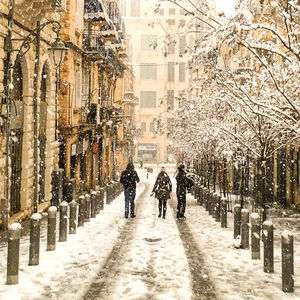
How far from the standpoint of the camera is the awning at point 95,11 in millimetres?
23328

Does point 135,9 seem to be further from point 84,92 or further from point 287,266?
point 287,266

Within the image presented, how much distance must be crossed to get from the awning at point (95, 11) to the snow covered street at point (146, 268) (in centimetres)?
1547

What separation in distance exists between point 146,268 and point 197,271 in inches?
36.1

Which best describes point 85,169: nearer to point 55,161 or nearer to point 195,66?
point 55,161

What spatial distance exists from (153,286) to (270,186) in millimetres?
17476

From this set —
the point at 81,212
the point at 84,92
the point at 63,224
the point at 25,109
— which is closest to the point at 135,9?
the point at 84,92

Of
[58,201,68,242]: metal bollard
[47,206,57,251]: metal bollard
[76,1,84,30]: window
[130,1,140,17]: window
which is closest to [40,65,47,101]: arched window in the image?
[76,1,84,30]: window

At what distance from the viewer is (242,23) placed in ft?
20.0

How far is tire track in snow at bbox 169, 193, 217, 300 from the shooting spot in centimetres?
626

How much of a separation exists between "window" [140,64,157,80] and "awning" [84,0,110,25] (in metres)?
41.0

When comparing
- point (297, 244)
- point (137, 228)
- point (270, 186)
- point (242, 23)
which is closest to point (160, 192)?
point (137, 228)

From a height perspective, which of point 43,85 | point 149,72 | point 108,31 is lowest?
point 43,85

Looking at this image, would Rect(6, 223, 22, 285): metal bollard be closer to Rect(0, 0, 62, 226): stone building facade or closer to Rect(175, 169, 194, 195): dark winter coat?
Rect(0, 0, 62, 226): stone building facade

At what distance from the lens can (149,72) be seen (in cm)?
6488
